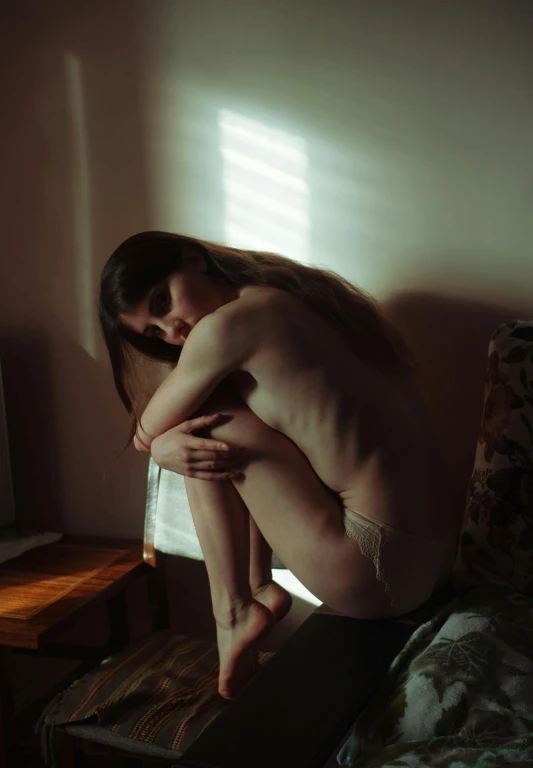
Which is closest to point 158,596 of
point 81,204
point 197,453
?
point 197,453

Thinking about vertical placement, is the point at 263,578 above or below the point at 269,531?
below

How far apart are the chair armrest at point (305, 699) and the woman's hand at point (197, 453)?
10.9 inches

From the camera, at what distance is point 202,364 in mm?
1175

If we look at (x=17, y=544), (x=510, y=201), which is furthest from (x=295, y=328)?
(x=17, y=544)

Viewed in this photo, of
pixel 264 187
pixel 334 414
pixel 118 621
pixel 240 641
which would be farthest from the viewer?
pixel 118 621

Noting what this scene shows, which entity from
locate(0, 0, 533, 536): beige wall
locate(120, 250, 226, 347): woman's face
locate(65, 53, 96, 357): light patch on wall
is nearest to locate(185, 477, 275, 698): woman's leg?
locate(120, 250, 226, 347): woman's face

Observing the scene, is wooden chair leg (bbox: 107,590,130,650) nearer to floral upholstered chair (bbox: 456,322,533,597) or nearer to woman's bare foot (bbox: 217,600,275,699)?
woman's bare foot (bbox: 217,600,275,699)

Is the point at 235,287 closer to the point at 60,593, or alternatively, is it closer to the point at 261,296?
the point at 261,296

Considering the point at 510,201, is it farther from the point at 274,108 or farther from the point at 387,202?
the point at 274,108

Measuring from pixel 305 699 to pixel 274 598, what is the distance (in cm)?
44

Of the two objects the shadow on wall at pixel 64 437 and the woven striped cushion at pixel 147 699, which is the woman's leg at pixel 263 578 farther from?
the shadow on wall at pixel 64 437

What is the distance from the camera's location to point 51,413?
6.15ft

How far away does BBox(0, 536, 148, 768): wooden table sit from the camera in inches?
53.4

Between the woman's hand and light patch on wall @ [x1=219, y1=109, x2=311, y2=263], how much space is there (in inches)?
20.6
